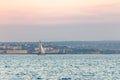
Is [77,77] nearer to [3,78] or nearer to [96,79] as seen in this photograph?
[96,79]

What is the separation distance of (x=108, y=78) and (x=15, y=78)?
36.5ft

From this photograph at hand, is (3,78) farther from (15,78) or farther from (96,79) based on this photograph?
(96,79)

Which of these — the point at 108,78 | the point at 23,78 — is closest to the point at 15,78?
the point at 23,78

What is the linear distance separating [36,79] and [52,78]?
10.2 ft

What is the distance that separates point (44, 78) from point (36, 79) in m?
2.76

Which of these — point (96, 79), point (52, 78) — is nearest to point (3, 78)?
point (52, 78)

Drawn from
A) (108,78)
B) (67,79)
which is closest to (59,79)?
(67,79)

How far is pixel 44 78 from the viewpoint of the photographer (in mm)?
75625

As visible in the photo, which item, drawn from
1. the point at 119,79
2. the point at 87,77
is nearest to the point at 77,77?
the point at 87,77

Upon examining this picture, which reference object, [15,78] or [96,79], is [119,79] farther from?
[15,78]

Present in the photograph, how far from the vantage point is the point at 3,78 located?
73500 mm

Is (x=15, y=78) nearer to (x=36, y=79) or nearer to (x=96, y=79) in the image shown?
(x=36, y=79)

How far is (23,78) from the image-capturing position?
73.9m

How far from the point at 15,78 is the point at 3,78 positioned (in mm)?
1498
